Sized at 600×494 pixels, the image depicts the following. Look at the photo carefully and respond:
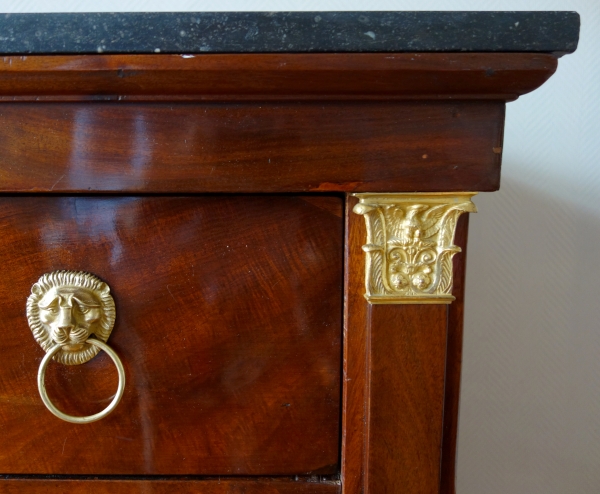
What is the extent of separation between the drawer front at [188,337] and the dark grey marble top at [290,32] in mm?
101

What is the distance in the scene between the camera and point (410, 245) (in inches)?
13.6

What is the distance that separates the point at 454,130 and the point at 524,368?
61 centimetres

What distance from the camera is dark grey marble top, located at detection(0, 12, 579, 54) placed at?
30cm

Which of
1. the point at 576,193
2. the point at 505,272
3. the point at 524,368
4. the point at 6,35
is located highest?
the point at 6,35

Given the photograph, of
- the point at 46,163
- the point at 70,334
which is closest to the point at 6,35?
the point at 46,163

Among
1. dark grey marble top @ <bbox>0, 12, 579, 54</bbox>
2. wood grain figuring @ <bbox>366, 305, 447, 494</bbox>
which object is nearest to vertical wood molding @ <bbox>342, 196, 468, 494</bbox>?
wood grain figuring @ <bbox>366, 305, 447, 494</bbox>

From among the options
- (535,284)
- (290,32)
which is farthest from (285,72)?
(535,284)

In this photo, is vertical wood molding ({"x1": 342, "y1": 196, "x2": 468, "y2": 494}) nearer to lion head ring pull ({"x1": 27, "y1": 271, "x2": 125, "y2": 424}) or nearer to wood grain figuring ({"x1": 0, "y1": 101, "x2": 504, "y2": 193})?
wood grain figuring ({"x1": 0, "y1": 101, "x2": 504, "y2": 193})

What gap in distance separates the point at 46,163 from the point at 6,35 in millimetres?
77

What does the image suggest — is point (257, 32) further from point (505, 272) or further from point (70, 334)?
point (505, 272)

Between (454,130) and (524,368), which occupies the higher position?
(454,130)

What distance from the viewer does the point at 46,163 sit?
338mm

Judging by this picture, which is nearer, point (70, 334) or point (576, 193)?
point (70, 334)

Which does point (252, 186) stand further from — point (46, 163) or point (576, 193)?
point (576, 193)
